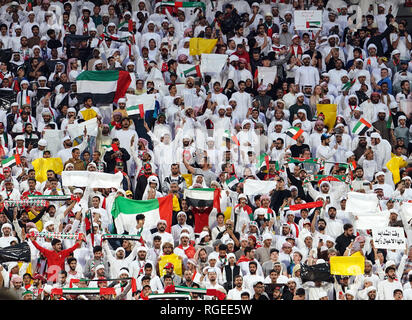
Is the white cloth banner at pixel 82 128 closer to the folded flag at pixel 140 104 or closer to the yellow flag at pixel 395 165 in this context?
the folded flag at pixel 140 104

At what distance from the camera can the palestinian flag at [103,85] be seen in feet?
72.3

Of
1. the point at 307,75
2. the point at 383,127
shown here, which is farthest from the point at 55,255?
the point at 307,75

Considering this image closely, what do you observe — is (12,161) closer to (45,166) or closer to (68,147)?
(45,166)

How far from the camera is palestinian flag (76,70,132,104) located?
22025 millimetres

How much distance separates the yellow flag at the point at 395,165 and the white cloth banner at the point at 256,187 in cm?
268

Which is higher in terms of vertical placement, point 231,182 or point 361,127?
point 361,127

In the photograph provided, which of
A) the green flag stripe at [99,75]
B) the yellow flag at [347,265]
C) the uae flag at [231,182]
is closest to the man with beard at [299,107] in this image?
the uae flag at [231,182]

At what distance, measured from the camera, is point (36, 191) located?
19.2 metres

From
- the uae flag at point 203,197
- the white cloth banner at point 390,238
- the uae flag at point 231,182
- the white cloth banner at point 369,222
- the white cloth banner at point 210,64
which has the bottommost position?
the white cloth banner at point 390,238

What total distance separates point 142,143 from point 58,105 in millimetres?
2443

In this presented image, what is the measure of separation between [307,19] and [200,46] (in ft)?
8.19

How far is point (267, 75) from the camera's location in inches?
893

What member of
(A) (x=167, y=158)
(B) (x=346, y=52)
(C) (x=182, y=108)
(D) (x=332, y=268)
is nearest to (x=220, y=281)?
(D) (x=332, y=268)

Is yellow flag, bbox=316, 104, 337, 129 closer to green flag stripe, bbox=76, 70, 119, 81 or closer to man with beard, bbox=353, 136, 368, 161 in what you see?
man with beard, bbox=353, 136, 368, 161
